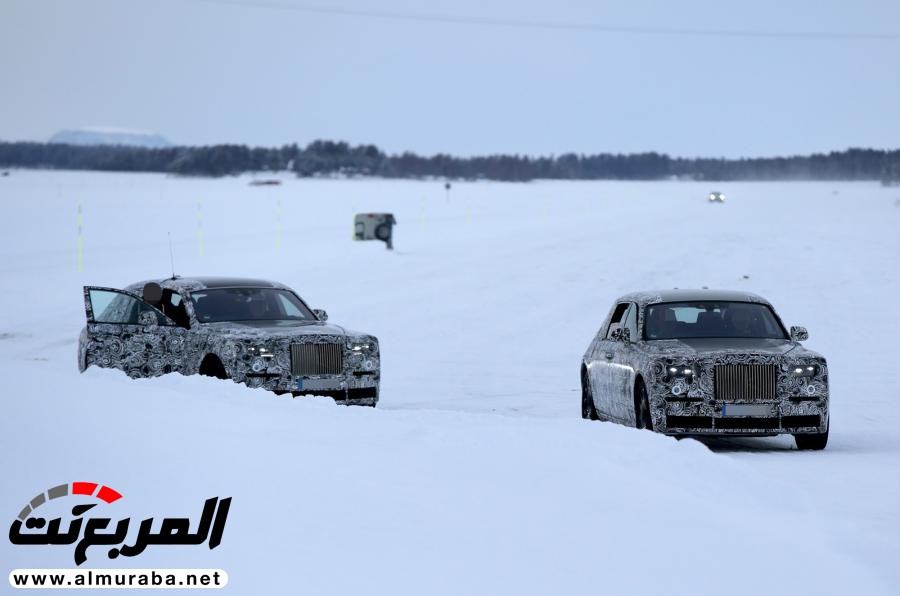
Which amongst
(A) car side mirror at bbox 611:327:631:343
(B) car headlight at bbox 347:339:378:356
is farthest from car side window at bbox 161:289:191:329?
(A) car side mirror at bbox 611:327:631:343

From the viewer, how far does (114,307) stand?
54.5 ft

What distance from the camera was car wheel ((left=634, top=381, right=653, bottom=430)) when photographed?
1356cm

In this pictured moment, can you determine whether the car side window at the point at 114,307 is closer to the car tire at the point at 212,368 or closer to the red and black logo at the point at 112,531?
the car tire at the point at 212,368

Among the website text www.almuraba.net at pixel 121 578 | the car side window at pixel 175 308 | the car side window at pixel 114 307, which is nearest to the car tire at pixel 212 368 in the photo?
the car side window at pixel 175 308

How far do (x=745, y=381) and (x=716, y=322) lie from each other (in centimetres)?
148

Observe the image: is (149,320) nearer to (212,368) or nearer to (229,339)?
(212,368)

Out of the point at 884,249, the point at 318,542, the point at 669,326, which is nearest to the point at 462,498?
the point at 318,542

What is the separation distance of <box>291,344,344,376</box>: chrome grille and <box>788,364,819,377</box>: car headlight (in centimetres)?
463

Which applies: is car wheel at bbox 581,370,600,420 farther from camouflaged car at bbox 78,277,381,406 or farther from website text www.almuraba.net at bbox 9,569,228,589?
website text www.almuraba.net at bbox 9,569,228,589

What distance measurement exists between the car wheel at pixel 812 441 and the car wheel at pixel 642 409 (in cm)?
140

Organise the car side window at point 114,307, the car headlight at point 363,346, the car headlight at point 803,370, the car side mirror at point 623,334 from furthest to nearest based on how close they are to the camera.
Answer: the car side window at point 114,307
the car headlight at point 363,346
the car side mirror at point 623,334
the car headlight at point 803,370

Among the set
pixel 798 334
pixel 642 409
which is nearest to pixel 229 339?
pixel 642 409

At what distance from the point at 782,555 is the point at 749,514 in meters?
1.05

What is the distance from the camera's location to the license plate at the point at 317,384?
15.0 m
